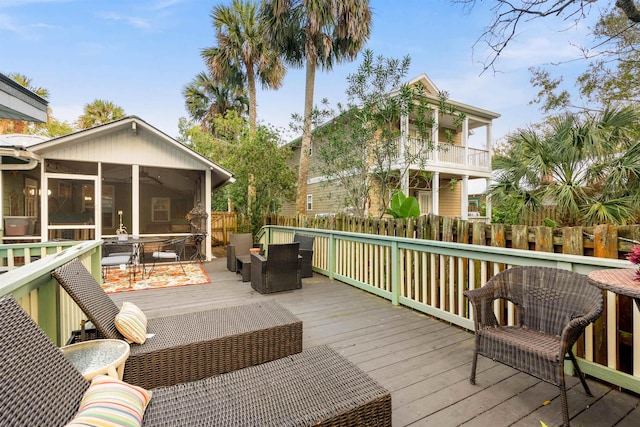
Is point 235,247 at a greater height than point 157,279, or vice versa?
point 235,247

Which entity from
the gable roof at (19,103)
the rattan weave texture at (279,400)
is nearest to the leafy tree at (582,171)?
the rattan weave texture at (279,400)

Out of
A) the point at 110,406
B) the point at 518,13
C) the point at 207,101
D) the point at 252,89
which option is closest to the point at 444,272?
the point at 110,406

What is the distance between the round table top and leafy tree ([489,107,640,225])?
505 cm

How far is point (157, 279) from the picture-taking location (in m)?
6.16

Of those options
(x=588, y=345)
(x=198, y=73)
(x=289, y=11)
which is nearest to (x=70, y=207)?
(x=289, y=11)

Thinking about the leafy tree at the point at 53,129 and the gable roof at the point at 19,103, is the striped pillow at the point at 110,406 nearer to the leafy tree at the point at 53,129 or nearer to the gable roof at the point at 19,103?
the gable roof at the point at 19,103

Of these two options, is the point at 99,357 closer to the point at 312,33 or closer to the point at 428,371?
the point at 428,371

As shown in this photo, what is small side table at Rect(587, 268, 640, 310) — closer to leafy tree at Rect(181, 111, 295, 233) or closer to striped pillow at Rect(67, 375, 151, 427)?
striped pillow at Rect(67, 375, 151, 427)

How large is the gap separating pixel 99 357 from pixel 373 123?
656 cm

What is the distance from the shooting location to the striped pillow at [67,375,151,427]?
1.10m

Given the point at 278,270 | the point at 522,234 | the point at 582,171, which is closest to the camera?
the point at 522,234

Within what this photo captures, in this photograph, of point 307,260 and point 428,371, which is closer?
point 428,371

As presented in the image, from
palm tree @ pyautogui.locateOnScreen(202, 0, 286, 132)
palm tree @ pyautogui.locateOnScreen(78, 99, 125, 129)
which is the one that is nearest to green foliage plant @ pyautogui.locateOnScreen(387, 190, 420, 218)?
palm tree @ pyautogui.locateOnScreen(202, 0, 286, 132)

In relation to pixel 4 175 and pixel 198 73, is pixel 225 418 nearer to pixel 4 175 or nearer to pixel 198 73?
pixel 4 175
